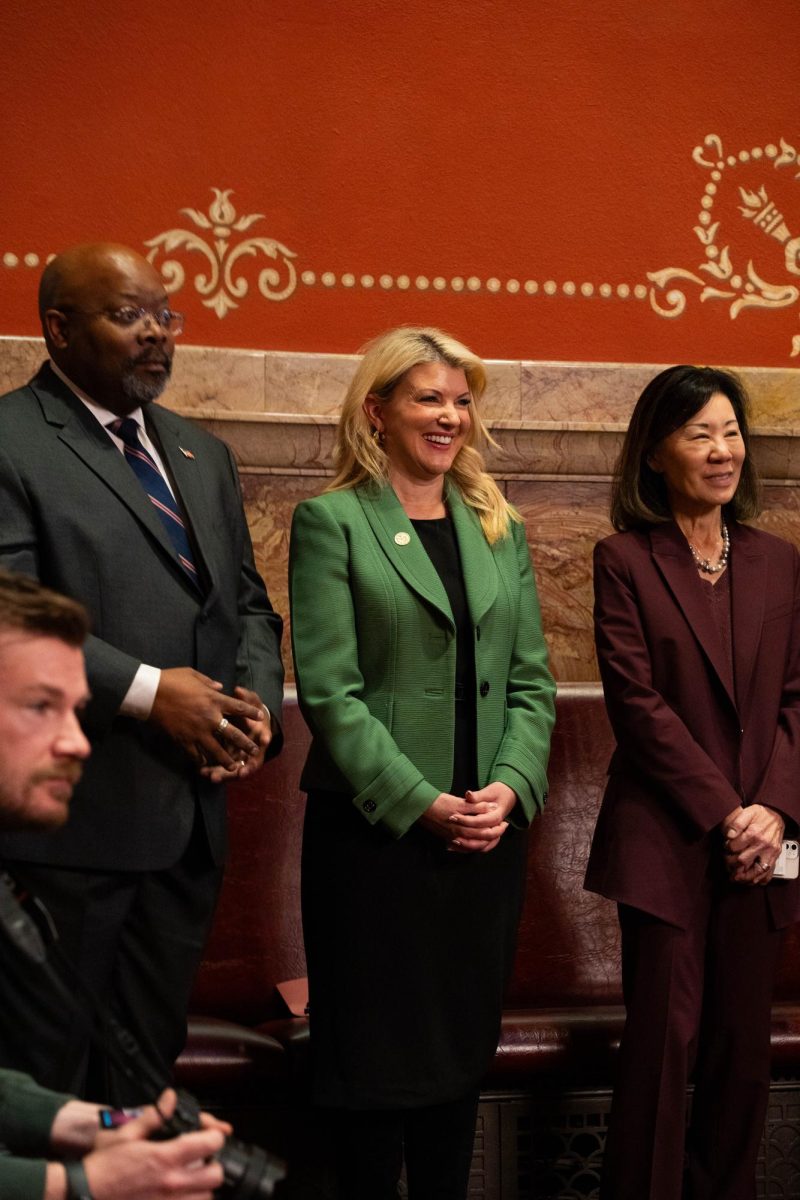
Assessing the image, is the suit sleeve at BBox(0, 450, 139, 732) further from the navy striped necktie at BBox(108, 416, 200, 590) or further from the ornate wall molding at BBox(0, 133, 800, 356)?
the ornate wall molding at BBox(0, 133, 800, 356)

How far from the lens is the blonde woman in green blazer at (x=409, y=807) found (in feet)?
9.15

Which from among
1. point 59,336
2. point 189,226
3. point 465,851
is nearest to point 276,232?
point 189,226

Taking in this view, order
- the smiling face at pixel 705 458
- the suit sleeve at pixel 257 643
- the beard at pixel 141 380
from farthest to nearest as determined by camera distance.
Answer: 1. the smiling face at pixel 705 458
2. the suit sleeve at pixel 257 643
3. the beard at pixel 141 380

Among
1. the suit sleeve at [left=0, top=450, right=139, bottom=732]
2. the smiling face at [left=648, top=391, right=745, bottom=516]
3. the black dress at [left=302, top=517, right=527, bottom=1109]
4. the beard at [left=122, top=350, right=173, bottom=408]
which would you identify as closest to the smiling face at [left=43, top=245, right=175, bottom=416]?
the beard at [left=122, top=350, right=173, bottom=408]

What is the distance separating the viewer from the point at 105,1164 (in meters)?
1.54

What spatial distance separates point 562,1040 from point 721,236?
233cm

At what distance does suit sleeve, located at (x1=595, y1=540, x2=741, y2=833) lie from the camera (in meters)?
2.96

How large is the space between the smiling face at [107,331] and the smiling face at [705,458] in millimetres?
1144

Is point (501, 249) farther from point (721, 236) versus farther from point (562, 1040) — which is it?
point (562, 1040)

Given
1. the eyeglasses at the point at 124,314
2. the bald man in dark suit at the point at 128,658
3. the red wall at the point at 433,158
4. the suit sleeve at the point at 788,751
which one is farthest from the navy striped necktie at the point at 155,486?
the red wall at the point at 433,158

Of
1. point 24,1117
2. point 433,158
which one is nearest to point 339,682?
point 24,1117

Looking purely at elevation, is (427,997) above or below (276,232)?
below

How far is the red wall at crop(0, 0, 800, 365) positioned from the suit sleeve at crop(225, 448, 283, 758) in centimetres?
133

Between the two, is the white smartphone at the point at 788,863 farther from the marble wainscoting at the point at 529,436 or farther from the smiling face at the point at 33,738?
the smiling face at the point at 33,738
